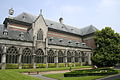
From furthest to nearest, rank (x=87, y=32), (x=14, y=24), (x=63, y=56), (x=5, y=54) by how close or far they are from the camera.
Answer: (x=87, y=32), (x=63, y=56), (x=14, y=24), (x=5, y=54)

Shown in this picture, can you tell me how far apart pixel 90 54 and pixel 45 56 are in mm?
21155

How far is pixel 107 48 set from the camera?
37656mm

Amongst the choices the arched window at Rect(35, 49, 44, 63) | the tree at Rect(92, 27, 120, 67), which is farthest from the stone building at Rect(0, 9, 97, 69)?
the tree at Rect(92, 27, 120, 67)

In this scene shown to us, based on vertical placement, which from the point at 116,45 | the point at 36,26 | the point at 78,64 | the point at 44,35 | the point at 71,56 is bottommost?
the point at 78,64

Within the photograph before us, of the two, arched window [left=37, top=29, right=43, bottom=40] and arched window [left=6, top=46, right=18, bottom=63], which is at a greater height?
arched window [left=37, top=29, right=43, bottom=40]

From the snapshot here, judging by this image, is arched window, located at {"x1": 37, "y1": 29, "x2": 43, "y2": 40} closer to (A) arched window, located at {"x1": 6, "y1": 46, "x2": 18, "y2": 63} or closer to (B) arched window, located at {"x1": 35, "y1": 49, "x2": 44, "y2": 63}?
(B) arched window, located at {"x1": 35, "y1": 49, "x2": 44, "y2": 63}

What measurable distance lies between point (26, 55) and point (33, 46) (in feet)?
10.2

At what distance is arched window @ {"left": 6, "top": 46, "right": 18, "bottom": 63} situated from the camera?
27.6 metres

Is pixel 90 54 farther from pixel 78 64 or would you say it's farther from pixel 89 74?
pixel 89 74

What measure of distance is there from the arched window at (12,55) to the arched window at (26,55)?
70.3 inches

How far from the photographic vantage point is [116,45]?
122 ft

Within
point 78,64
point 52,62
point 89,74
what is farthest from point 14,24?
point 89,74

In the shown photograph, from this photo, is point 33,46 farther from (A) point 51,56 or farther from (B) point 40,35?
(A) point 51,56

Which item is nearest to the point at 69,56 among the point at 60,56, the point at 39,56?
the point at 60,56
